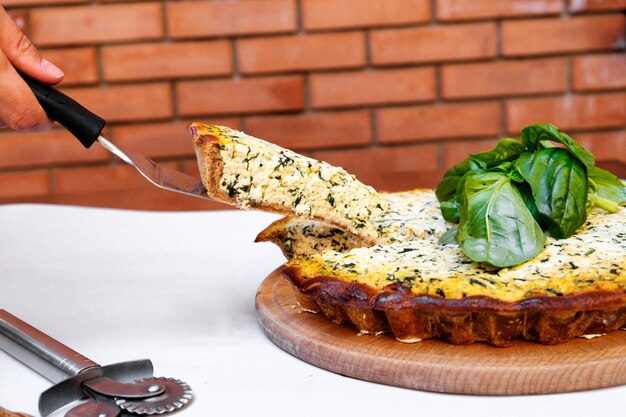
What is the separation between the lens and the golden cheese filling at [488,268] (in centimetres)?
118

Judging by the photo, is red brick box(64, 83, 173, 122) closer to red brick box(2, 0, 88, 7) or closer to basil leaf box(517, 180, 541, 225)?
red brick box(2, 0, 88, 7)

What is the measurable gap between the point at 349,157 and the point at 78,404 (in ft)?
6.83

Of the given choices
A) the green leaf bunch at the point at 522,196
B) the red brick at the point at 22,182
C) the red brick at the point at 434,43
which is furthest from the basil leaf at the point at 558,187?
the red brick at the point at 22,182

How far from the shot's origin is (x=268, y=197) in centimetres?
145

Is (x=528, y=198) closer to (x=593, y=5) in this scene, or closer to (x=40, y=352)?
(x=40, y=352)

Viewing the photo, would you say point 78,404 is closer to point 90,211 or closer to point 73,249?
point 73,249

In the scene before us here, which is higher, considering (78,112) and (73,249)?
(78,112)

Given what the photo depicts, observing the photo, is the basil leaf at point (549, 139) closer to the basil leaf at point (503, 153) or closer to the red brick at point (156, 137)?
the basil leaf at point (503, 153)

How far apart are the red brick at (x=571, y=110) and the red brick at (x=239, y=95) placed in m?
0.82

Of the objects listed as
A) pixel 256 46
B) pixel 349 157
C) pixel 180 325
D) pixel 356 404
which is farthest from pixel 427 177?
pixel 356 404

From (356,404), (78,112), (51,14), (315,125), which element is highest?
(51,14)

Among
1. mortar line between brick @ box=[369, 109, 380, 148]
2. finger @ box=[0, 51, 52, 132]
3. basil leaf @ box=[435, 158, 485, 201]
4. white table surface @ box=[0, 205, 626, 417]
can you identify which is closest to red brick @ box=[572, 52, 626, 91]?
mortar line between brick @ box=[369, 109, 380, 148]

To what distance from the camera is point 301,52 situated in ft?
9.89

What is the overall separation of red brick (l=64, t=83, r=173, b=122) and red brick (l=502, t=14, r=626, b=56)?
1269 millimetres
